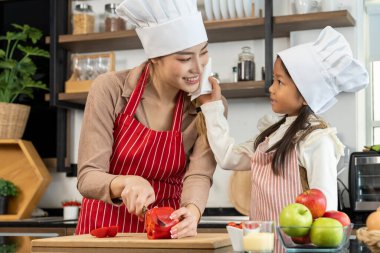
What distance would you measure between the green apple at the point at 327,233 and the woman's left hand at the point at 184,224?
0.44 metres

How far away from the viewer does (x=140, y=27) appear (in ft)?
7.19

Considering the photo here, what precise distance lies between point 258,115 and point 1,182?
1555 millimetres

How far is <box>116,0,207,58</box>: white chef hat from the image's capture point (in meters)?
2.09

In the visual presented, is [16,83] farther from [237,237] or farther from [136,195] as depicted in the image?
[237,237]

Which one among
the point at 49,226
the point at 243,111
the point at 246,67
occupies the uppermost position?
the point at 246,67

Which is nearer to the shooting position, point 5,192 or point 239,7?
point 239,7

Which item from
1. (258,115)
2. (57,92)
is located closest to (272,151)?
(258,115)

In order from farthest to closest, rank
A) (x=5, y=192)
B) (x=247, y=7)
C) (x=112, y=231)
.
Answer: (x=5, y=192) < (x=247, y=7) < (x=112, y=231)

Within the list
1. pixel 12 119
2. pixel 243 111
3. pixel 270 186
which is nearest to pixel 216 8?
pixel 243 111

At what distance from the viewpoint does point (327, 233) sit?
1443mm

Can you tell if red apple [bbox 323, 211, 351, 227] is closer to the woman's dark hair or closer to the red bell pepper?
the red bell pepper

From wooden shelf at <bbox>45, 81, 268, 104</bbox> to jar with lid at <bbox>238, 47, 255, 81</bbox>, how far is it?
0.07 meters

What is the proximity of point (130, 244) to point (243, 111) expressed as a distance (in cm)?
230

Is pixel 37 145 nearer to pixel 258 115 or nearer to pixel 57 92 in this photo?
pixel 57 92
